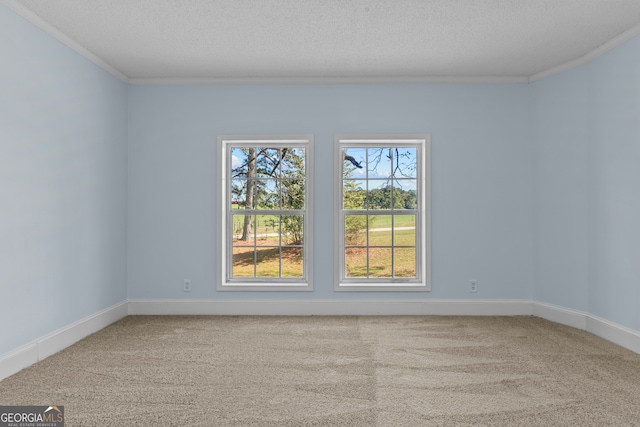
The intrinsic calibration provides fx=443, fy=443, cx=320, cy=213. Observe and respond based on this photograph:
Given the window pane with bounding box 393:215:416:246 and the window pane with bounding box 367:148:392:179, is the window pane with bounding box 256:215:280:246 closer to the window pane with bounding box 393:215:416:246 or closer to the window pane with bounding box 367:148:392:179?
the window pane with bounding box 367:148:392:179

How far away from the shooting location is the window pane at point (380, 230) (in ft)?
17.2

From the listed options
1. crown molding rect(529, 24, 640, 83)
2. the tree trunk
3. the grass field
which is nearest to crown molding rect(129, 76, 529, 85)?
crown molding rect(529, 24, 640, 83)

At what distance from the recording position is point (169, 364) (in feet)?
11.5

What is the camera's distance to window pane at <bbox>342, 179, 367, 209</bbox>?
531 centimetres

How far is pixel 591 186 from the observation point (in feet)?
14.8

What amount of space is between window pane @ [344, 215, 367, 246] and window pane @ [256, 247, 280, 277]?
865mm

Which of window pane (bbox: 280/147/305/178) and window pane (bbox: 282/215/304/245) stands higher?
window pane (bbox: 280/147/305/178)

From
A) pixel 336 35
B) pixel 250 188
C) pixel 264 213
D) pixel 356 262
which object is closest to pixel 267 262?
pixel 264 213

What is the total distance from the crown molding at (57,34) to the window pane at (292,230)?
2510 millimetres

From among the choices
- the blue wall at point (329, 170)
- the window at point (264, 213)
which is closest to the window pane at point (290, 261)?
the window at point (264, 213)

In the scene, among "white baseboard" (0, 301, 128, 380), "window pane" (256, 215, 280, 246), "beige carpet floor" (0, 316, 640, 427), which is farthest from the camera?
"window pane" (256, 215, 280, 246)

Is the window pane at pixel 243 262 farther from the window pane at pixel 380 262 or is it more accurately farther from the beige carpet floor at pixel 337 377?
the window pane at pixel 380 262

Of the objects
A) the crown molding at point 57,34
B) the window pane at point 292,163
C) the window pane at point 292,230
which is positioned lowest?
the window pane at point 292,230

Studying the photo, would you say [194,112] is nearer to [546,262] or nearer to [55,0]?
[55,0]
